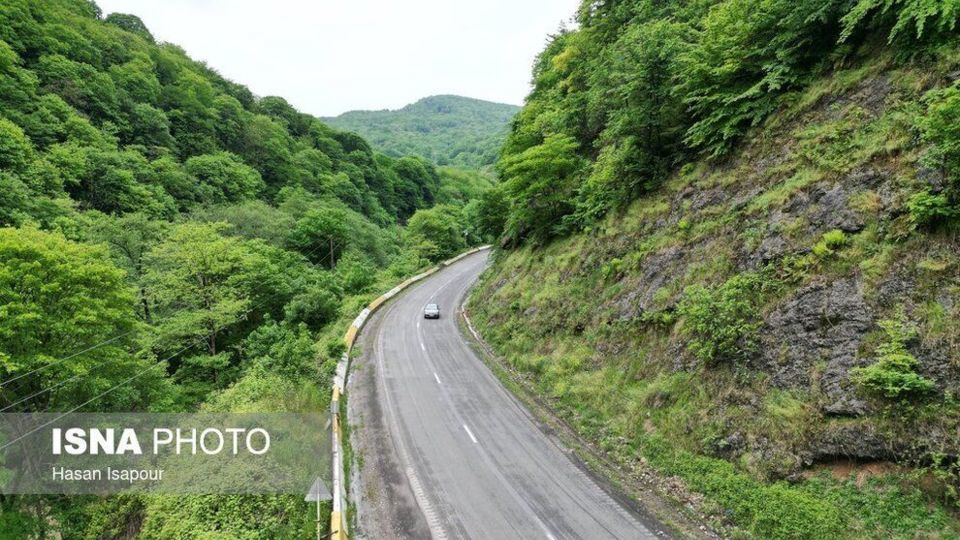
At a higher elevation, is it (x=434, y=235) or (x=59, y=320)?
(x=434, y=235)

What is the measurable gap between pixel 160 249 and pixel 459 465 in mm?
23953

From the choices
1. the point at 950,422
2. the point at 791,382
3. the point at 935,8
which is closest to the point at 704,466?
the point at 791,382

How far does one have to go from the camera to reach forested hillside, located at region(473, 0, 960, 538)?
8898mm

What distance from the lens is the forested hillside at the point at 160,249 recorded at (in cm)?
1741

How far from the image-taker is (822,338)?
418 inches

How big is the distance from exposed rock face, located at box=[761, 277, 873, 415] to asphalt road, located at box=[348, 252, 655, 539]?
4992 mm

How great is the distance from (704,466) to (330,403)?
13.0 m

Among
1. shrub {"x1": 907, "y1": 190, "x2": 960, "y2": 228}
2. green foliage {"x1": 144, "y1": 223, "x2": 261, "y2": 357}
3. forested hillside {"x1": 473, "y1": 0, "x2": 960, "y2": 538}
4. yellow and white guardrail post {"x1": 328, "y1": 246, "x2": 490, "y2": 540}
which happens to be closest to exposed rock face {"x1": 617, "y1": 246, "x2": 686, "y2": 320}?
forested hillside {"x1": 473, "y1": 0, "x2": 960, "y2": 538}

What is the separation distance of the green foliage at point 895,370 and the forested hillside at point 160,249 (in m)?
12.8

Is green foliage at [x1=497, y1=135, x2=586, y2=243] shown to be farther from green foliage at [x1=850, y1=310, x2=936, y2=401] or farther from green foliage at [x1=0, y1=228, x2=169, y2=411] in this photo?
green foliage at [x1=0, y1=228, x2=169, y2=411]

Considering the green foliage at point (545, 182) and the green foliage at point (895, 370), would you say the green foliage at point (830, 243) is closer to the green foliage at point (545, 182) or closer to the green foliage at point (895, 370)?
the green foliage at point (895, 370)

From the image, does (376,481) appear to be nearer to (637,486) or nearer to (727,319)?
(637,486)

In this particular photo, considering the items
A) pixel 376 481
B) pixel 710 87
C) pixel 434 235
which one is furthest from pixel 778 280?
pixel 434 235

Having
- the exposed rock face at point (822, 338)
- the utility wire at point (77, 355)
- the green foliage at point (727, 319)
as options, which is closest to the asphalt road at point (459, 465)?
the green foliage at point (727, 319)
